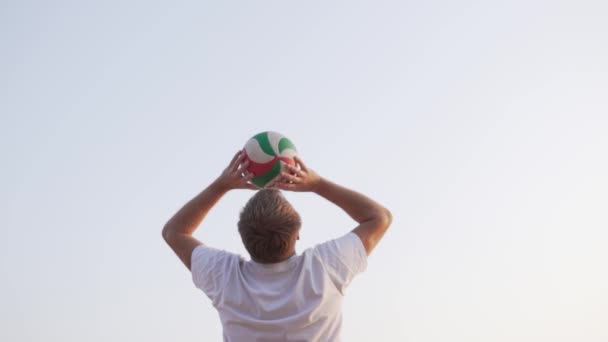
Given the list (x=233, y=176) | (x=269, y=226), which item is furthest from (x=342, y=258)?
(x=233, y=176)

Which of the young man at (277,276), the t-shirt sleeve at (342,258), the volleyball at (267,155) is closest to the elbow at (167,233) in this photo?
the young man at (277,276)

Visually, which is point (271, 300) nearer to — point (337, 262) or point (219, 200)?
point (337, 262)

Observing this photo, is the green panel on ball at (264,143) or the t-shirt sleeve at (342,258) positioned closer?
the t-shirt sleeve at (342,258)

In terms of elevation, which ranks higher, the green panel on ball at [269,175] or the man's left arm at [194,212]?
the green panel on ball at [269,175]

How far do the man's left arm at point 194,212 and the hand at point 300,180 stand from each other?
21 cm

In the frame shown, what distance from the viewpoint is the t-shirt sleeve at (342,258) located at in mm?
3346

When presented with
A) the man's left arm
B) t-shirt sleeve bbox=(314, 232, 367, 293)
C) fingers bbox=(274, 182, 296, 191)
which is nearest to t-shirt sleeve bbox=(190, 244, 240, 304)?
the man's left arm

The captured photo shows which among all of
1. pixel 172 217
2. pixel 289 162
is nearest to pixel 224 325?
pixel 172 217

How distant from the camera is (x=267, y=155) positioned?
17.6 feet

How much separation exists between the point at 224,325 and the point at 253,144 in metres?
2.35

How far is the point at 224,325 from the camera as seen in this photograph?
3.36 meters

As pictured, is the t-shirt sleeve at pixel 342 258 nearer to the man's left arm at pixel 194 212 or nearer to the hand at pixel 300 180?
the hand at pixel 300 180

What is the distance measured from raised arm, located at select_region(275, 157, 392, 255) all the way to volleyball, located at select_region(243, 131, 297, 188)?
1201mm

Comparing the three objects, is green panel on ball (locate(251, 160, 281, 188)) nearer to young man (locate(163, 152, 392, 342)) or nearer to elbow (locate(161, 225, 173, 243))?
elbow (locate(161, 225, 173, 243))
